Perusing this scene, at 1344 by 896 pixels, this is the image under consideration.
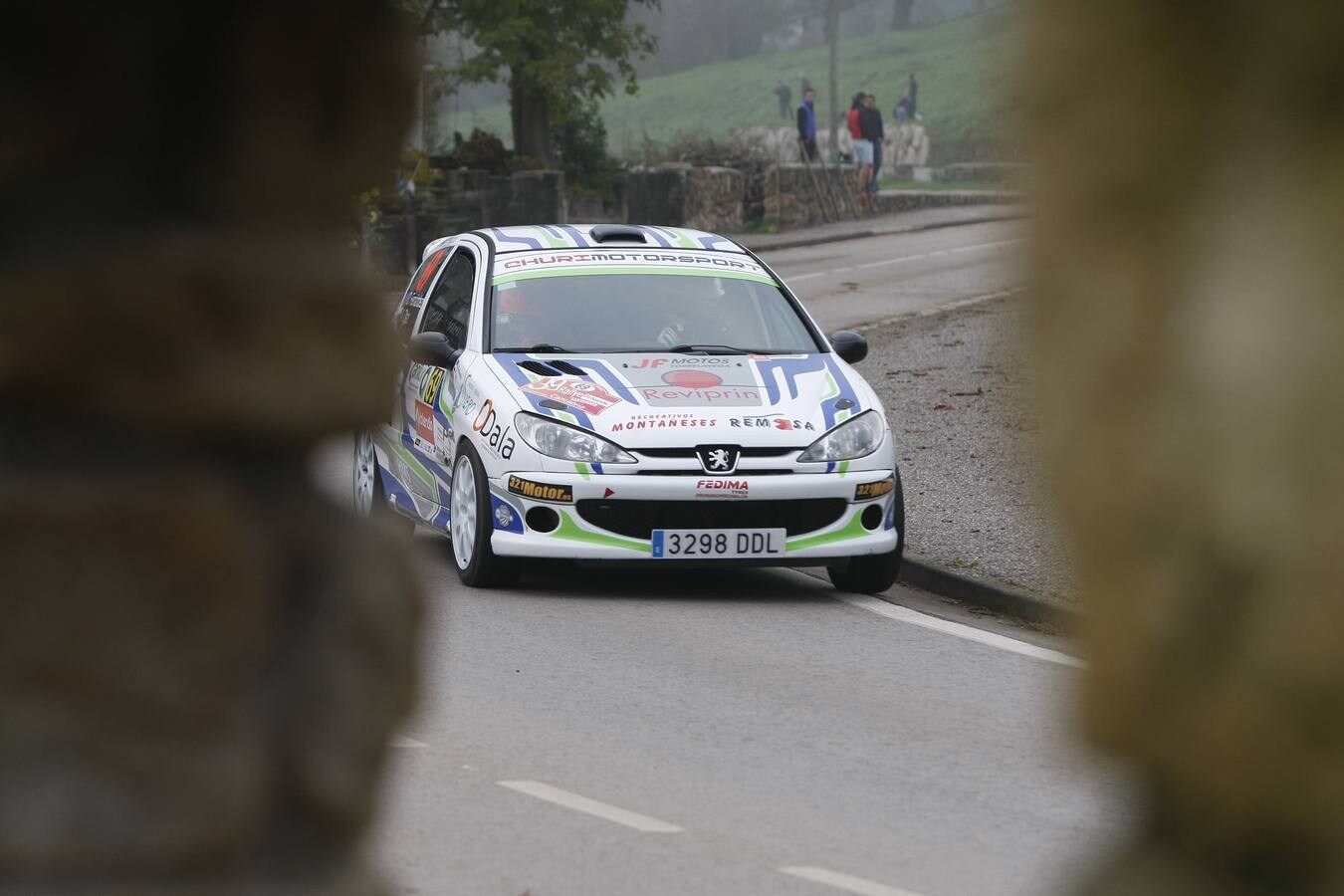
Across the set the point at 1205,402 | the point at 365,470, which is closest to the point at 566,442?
the point at 365,470

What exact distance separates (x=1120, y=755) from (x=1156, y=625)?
0.12 metres

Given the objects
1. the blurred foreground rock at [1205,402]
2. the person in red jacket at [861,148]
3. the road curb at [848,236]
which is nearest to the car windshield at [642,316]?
the blurred foreground rock at [1205,402]

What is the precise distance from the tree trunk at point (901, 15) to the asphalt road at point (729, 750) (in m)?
120

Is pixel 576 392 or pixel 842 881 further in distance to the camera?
pixel 576 392

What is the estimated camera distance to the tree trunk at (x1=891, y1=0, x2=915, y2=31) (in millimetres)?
127963

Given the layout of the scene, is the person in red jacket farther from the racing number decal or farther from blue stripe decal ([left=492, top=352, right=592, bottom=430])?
blue stripe decal ([left=492, top=352, right=592, bottom=430])

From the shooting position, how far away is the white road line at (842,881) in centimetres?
544

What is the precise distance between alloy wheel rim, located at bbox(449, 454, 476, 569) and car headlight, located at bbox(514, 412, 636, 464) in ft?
1.51

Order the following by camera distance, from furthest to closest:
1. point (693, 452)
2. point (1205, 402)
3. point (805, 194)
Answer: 1. point (805, 194)
2. point (693, 452)
3. point (1205, 402)

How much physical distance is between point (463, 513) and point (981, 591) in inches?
Result: 103

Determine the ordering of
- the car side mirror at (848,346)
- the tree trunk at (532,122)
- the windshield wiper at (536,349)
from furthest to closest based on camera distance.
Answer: the tree trunk at (532,122), the car side mirror at (848,346), the windshield wiper at (536,349)

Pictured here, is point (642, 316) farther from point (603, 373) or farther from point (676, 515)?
point (676, 515)

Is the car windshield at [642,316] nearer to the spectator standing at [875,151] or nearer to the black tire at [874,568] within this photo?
the black tire at [874,568]

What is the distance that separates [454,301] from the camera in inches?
458
